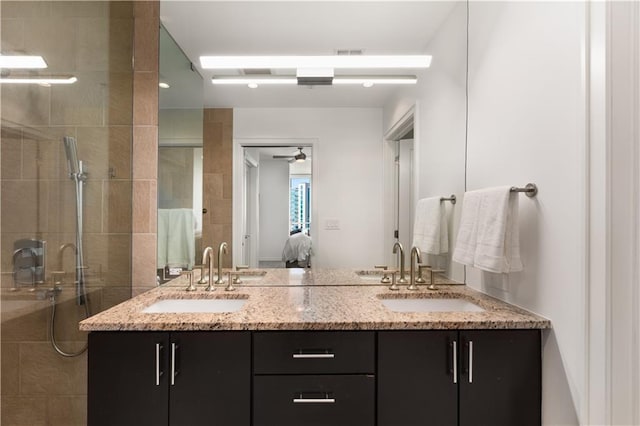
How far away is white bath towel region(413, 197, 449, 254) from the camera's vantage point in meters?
1.78

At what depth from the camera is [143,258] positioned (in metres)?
1.77

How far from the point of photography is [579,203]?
1.07m

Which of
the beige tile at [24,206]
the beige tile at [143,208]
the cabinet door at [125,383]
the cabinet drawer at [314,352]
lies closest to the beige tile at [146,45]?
the beige tile at [143,208]

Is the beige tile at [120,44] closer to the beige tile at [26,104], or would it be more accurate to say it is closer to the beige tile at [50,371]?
the beige tile at [26,104]

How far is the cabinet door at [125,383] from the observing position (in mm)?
1194

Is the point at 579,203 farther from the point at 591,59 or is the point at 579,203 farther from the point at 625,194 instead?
the point at 591,59

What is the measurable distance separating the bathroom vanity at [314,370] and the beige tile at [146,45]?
1.29 meters

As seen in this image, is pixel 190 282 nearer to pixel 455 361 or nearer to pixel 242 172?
pixel 242 172

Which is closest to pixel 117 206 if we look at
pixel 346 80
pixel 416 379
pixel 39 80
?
pixel 39 80

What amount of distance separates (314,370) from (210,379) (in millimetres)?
370

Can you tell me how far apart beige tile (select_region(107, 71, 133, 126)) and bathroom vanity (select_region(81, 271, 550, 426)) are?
3.39ft

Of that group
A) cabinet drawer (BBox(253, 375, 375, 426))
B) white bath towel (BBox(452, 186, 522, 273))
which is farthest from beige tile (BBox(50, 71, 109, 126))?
white bath towel (BBox(452, 186, 522, 273))

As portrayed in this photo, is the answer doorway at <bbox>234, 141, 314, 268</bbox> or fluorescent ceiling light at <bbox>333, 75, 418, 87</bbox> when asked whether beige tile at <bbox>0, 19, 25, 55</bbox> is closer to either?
doorway at <bbox>234, 141, 314, 268</bbox>

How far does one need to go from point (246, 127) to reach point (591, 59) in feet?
4.79
